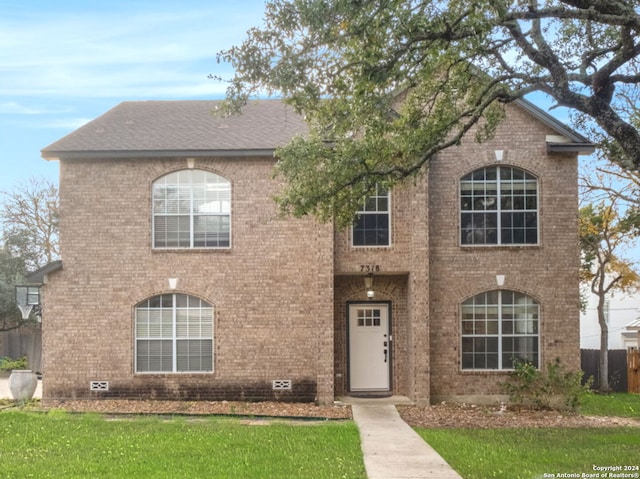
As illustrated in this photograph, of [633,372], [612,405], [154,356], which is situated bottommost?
[612,405]

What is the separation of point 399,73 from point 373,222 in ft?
21.7

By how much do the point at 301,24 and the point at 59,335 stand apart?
34.4ft

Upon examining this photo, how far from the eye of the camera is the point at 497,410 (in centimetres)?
1773

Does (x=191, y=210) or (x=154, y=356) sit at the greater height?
(x=191, y=210)

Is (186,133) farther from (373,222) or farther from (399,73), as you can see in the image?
(399,73)

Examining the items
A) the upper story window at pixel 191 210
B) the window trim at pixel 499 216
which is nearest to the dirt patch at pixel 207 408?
the upper story window at pixel 191 210

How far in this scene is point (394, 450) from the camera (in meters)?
12.2

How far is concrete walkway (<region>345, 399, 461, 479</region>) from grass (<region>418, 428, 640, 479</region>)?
0.23 meters

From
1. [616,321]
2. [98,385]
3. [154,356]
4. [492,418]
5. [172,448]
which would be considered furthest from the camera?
[616,321]

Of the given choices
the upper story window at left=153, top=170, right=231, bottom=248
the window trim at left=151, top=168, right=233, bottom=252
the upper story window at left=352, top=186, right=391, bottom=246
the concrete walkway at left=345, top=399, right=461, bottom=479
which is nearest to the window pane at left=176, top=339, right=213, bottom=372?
the window trim at left=151, top=168, right=233, bottom=252

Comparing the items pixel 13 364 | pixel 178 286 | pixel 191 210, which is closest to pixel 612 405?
pixel 178 286

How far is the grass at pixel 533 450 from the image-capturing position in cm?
1052

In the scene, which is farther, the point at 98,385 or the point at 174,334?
the point at 174,334

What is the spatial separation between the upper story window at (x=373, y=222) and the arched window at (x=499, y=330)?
103 inches
